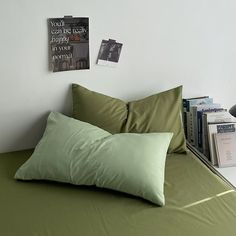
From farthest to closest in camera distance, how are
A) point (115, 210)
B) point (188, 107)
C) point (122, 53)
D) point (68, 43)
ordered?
point (188, 107)
point (122, 53)
point (68, 43)
point (115, 210)

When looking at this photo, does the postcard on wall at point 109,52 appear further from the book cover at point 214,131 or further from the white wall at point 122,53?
the book cover at point 214,131

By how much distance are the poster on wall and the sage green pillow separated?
0.13 metres

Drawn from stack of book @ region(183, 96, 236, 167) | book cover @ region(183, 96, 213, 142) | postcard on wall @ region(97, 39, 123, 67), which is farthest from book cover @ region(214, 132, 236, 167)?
postcard on wall @ region(97, 39, 123, 67)

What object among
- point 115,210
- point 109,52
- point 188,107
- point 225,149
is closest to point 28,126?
point 109,52

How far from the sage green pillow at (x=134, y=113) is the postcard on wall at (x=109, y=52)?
19 centimetres

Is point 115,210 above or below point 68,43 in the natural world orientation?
below

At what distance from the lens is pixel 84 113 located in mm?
1882

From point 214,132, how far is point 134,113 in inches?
18.4

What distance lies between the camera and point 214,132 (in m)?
1.94

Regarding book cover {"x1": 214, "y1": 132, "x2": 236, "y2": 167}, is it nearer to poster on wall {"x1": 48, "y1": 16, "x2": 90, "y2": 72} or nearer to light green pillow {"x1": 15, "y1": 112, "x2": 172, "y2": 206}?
light green pillow {"x1": 15, "y1": 112, "x2": 172, "y2": 206}

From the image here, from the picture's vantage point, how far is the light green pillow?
4.95 ft

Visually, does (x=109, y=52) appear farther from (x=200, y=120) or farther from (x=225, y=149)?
(x=225, y=149)

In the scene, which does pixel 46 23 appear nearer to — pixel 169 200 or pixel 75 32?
pixel 75 32

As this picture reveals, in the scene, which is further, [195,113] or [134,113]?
[195,113]
